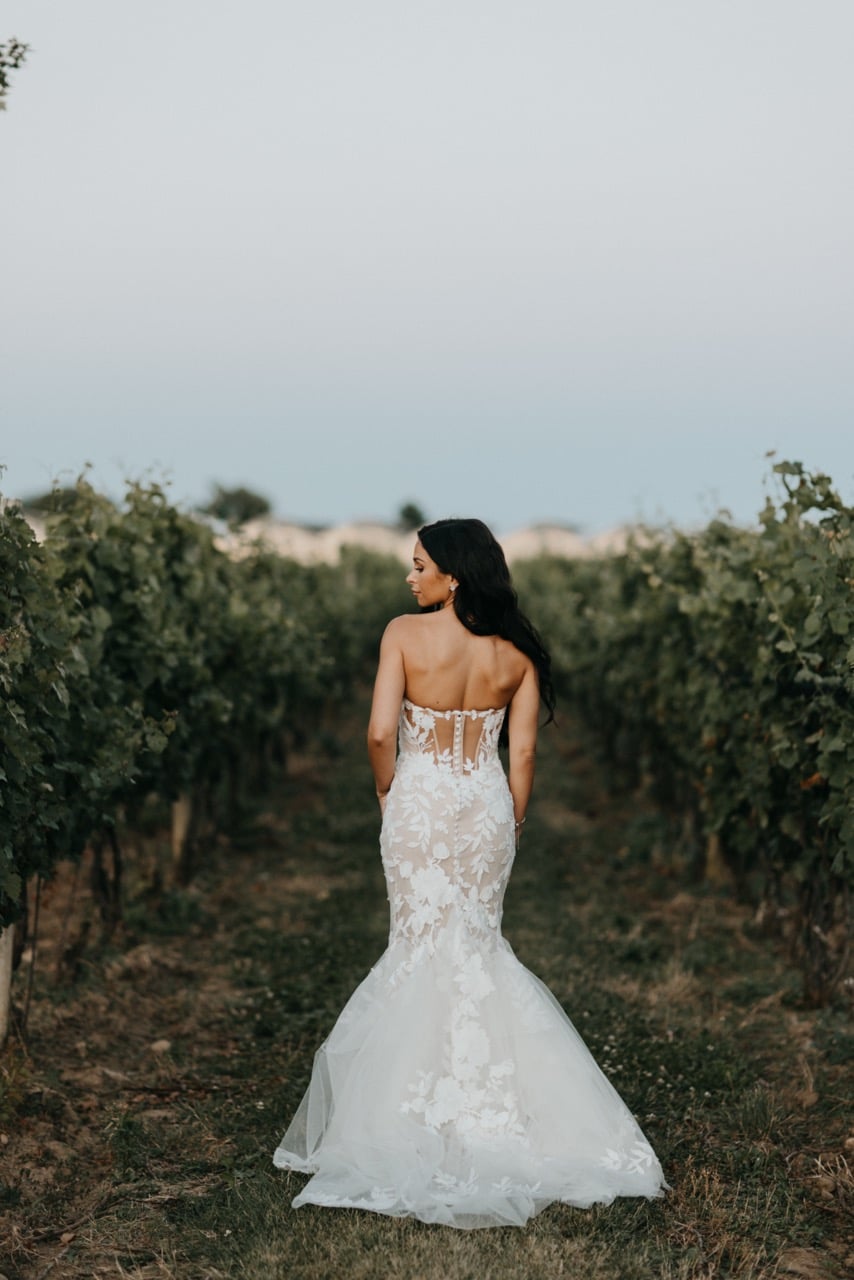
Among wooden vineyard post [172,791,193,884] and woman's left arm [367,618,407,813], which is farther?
wooden vineyard post [172,791,193,884]

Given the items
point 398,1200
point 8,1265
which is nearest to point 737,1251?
point 398,1200

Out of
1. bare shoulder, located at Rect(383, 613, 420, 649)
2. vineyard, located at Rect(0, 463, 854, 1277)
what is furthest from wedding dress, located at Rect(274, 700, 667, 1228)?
vineyard, located at Rect(0, 463, 854, 1277)

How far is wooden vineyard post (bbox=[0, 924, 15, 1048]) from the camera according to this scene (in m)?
4.92

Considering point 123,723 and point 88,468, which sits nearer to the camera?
point 123,723

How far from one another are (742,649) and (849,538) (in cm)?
160

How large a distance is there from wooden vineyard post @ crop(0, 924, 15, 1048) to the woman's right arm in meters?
2.21

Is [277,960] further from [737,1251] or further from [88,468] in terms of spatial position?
[737,1251]

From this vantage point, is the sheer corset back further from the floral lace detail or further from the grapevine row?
the grapevine row

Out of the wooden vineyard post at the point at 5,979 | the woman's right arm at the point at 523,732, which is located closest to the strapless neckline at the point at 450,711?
the woman's right arm at the point at 523,732

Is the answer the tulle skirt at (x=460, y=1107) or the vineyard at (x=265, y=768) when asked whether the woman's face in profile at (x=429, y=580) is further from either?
the vineyard at (x=265, y=768)

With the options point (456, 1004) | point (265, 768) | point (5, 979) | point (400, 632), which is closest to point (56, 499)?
point (5, 979)

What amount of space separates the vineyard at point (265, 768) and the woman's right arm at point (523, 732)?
1.40 metres

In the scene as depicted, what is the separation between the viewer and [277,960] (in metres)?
7.00

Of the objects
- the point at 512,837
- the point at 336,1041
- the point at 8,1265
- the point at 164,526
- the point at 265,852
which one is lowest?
the point at 265,852
